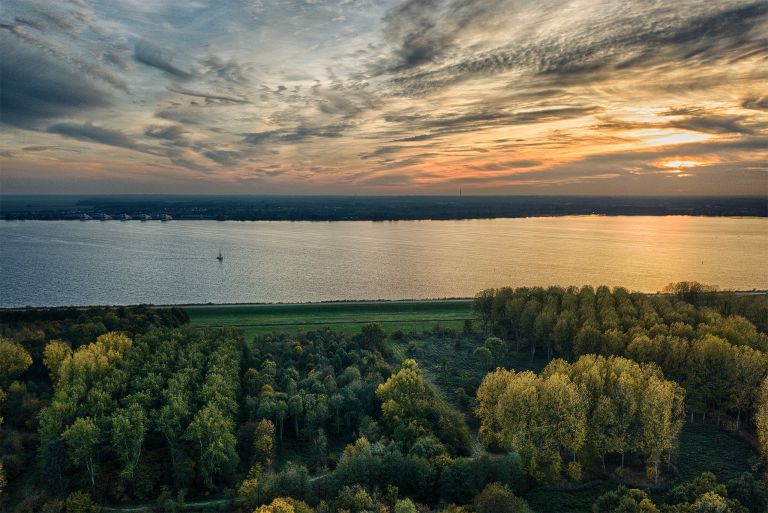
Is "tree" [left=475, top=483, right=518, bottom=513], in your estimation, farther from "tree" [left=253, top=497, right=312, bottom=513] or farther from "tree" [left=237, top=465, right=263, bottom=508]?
"tree" [left=237, top=465, right=263, bottom=508]

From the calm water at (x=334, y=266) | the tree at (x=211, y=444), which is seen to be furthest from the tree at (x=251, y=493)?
the calm water at (x=334, y=266)

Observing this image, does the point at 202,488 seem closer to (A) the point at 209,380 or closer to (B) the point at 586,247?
(A) the point at 209,380

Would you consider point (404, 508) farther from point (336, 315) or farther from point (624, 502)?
point (336, 315)

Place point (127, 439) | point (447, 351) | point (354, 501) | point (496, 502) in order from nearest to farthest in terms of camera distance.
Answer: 1. point (354, 501)
2. point (496, 502)
3. point (127, 439)
4. point (447, 351)

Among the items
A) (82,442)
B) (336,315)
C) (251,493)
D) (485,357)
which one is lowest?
(336,315)

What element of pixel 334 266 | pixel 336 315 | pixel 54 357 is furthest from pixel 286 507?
pixel 334 266

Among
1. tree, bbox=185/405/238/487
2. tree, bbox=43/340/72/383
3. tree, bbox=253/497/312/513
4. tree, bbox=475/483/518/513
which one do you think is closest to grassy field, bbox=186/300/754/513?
tree, bbox=185/405/238/487

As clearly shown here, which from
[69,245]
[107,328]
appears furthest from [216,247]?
[107,328]
